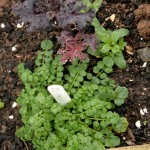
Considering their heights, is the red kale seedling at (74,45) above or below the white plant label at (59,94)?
above

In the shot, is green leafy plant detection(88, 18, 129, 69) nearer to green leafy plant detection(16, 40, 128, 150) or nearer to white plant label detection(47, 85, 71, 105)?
green leafy plant detection(16, 40, 128, 150)

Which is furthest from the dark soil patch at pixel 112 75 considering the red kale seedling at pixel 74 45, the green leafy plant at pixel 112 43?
the red kale seedling at pixel 74 45

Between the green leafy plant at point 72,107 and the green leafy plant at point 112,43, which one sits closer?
the green leafy plant at point 72,107

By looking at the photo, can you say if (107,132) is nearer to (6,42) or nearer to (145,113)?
(145,113)

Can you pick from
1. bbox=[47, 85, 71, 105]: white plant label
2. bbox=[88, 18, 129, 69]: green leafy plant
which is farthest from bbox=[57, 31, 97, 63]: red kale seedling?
bbox=[47, 85, 71, 105]: white plant label

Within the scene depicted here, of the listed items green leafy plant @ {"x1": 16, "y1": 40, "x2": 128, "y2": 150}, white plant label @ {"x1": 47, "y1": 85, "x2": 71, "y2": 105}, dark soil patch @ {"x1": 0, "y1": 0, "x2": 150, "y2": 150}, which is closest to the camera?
white plant label @ {"x1": 47, "y1": 85, "x2": 71, "y2": 105}

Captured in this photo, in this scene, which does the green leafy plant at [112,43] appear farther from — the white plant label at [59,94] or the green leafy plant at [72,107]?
the white plant label at [59,94]

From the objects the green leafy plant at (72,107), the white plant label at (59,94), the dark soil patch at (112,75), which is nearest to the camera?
the white plant label at (59,94)
